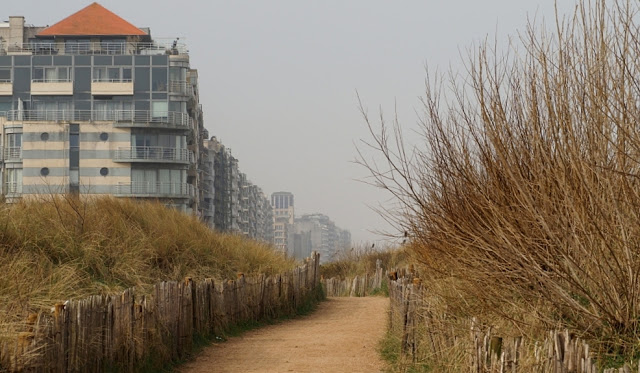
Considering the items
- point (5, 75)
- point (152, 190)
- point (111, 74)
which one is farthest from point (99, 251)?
point (5, 75)

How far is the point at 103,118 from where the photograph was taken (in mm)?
60594

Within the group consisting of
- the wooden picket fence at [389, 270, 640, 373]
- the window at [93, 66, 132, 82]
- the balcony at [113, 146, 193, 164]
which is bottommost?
the wooden picket fence at [389, 270, 640, 373]

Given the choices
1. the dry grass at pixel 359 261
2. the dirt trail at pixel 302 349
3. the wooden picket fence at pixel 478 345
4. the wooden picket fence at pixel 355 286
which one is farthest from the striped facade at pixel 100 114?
the wooden picket fence at pixel 478 345

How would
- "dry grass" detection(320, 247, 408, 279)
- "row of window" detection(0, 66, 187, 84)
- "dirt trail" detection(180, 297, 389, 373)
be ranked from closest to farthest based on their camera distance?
1. "dirt trail" detection(180, 297, 389, 373)
2. "dry grass" detection(320, 247, 408, 279)
3. "row of window" detection(0, 66, 187, 84)

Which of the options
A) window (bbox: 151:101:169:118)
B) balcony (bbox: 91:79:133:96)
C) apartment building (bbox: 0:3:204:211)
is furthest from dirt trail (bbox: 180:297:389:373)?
balcony (bbox: 91:79:133:96)

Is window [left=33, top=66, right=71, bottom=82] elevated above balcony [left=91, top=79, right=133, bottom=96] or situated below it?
above

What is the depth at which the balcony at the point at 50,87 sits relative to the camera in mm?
61031

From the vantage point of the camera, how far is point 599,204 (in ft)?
21.9

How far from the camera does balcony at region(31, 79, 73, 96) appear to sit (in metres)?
61.0

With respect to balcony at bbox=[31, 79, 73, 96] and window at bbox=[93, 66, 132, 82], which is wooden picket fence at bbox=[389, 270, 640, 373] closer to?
window at bbox=[93, 66, 132, 82]

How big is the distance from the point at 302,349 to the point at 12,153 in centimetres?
5208

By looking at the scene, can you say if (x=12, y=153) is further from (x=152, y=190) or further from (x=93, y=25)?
(x=93, y=25)

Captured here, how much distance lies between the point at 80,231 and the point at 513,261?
10759mm

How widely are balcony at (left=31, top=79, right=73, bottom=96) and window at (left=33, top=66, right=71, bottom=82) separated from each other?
15 cm
